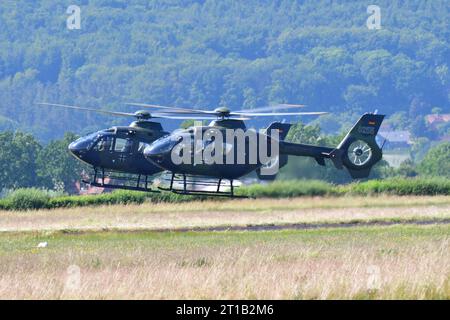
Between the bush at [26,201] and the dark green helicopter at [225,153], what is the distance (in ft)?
40.0

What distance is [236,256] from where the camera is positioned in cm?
2375

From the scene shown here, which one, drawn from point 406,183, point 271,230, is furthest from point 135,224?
point 406,183

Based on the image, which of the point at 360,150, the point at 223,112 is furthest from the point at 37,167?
the point at 223,112

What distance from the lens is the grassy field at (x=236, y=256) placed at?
1773cm

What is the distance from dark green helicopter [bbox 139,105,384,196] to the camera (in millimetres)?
41281

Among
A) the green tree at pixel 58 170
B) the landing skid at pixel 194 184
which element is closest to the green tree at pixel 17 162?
the green tree at pixel 58 170

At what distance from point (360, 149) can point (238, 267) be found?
24.7 m

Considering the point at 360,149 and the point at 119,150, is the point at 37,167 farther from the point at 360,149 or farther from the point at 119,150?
the point at 360,149

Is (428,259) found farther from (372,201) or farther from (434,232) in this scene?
(372,201)

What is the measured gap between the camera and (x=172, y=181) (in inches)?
1687

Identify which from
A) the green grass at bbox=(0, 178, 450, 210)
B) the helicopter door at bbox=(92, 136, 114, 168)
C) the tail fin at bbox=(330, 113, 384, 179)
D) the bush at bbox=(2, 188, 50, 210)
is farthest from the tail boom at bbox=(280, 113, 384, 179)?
the bush at bbox=(2, 188, 50, 210)

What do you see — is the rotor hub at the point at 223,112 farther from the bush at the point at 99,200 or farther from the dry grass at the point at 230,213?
the bush at the point at 99,200

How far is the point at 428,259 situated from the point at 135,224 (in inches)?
894
